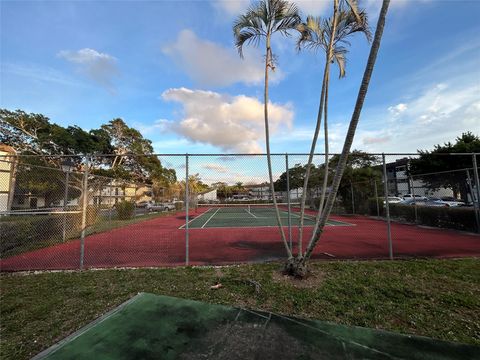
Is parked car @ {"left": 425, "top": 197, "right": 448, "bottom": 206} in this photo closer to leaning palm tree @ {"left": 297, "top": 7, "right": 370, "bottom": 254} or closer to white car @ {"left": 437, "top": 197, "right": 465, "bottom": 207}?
white car @ {"left": 437, "top": 197, "right": 465, "bottom": 207}

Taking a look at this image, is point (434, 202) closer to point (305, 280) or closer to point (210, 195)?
point (210, 195)

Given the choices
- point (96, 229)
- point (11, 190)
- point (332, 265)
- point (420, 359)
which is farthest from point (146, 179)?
point (420, 359)

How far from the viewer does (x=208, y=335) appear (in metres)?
3.31

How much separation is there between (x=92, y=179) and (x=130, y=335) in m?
9.59

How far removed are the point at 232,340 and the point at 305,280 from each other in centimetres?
258

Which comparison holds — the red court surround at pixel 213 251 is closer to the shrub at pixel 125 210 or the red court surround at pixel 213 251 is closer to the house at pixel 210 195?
the house at pixel 210 195

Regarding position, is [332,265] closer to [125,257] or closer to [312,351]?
[312,351]

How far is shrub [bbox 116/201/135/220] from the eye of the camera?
1489cm

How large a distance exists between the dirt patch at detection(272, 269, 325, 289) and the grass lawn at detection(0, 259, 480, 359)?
0.02 m

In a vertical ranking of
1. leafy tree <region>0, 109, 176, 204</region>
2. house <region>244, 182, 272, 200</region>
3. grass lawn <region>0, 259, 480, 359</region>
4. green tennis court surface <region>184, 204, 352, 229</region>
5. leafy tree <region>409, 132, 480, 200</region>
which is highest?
leafy tree <region>0, 109, 176, 204</region>

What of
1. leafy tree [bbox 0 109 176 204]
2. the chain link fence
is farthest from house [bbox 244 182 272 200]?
leafy tree [bbox 0 109 176 204]

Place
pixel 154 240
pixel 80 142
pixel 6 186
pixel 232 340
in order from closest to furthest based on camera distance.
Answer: pixel 232 340 → pixel 6 186 → pixel 154 240 → pixel 80 142

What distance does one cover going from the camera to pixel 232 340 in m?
3.19

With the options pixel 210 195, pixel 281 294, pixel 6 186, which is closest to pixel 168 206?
pixel 210 195
